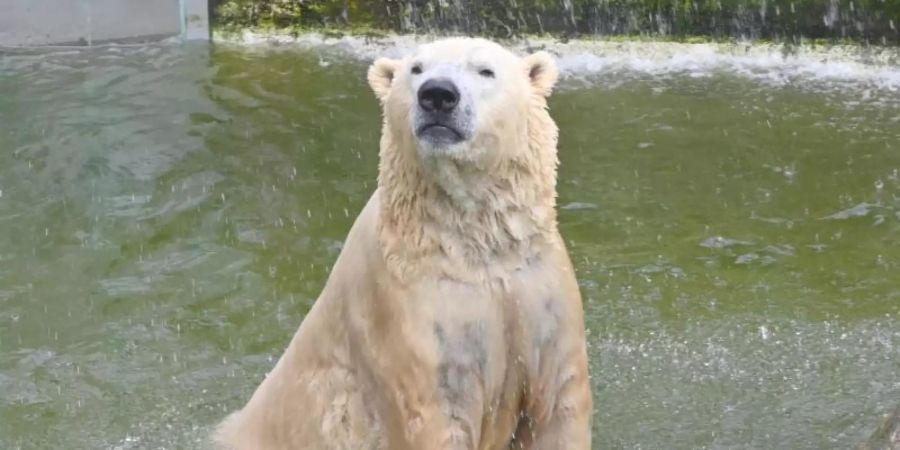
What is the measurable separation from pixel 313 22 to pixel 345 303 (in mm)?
9947

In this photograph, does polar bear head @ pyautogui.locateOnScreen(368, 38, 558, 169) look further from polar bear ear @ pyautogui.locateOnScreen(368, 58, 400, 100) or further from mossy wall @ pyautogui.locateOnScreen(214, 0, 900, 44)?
mossy wall @ pyautogui.locateOnScreen(214, 0, 900, 44)

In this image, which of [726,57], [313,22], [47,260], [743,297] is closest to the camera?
[743,297]

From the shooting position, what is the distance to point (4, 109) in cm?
1080

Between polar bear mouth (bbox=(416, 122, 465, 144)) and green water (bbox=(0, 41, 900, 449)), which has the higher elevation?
polar bear mouth (bbox=(416, 122, 465, 144))

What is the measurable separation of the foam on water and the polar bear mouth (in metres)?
8.24

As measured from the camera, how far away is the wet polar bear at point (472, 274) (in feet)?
12.8

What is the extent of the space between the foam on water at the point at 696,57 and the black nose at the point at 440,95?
27.1ft

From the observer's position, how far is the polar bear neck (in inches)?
155

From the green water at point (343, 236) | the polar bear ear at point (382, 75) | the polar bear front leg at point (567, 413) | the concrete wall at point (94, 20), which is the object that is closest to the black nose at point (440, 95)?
the polar bear ear at point (382, 75)

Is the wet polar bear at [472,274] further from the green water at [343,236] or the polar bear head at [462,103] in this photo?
the green water at [343,236]

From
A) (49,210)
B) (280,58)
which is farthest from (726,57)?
(49,210)

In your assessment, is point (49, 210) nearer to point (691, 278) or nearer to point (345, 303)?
point (691, 278)

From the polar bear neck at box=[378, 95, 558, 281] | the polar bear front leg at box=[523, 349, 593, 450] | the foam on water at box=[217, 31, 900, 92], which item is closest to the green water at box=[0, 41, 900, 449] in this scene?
the foam on water at box=[217, 31, 900, 92]

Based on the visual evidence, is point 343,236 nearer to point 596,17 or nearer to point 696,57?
point 696,57
